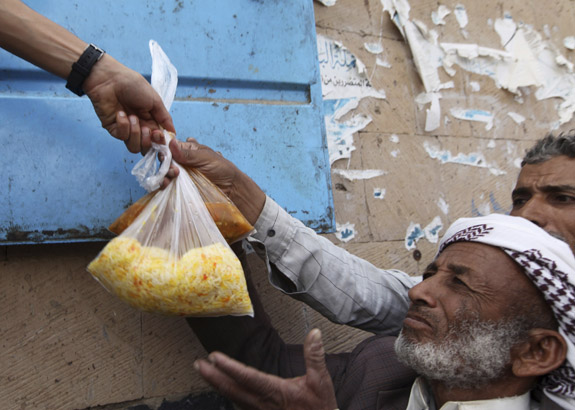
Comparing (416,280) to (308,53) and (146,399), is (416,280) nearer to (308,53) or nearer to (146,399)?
(308,53)

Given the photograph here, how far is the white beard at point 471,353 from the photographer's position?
4.94ft

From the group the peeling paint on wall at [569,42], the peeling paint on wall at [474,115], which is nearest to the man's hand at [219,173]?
the peeling paint on wall at [474,115]

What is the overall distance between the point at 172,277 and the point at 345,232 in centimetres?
129

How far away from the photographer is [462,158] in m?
2.74

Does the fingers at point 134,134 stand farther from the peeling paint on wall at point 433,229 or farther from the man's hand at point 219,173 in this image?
the peeling paint on wall at point 433,229

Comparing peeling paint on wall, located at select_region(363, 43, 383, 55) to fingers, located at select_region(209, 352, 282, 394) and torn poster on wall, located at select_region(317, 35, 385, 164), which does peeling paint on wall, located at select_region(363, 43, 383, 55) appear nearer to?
torn poster on wall, located at select_region(317, 35, 385, 164)

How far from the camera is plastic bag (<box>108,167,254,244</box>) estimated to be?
4.56ft

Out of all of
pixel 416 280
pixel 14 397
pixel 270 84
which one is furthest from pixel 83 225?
pixel 416 280

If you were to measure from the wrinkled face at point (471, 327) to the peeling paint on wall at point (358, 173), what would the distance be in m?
0.93

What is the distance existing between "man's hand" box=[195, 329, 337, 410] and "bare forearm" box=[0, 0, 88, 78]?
2.82 ft

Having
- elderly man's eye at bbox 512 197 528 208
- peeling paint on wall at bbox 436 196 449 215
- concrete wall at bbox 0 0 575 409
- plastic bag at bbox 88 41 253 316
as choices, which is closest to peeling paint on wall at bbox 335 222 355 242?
concrete wall at bbox 0 0 575 409

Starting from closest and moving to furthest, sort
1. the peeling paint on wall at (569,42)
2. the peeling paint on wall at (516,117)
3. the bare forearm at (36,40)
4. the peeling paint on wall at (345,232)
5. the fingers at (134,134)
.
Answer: the bare forearm at (36,40), the fingers at (134,134), the peeling paint on wall at (345,232), the peeling paint on wall at (516,117), the peeling paint on wall at (569,42)

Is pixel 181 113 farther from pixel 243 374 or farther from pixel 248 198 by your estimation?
pixel 243 374

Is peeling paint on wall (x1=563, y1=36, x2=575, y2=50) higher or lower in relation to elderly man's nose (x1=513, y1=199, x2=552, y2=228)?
higher
